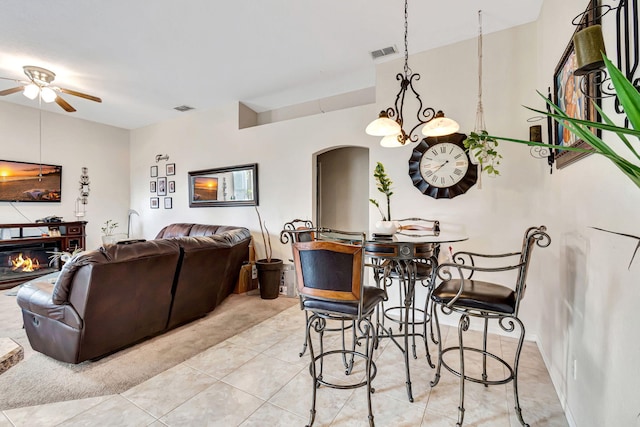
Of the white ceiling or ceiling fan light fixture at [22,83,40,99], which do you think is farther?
ceiling fan light fixture at [22,83,40,99]

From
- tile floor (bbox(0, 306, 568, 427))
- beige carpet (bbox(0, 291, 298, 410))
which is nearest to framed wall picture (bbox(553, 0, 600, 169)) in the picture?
tile floor (bbox(0, 306, 568, 427))

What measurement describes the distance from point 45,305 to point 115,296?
1.73 ft

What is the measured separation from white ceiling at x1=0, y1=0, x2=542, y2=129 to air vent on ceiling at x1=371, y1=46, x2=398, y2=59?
8 cm

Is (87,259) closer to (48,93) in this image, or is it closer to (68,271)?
(68,271)

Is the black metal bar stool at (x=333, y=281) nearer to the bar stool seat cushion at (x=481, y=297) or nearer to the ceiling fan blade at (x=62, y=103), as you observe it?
the bar stool seat cushion at (x=481, y=297)

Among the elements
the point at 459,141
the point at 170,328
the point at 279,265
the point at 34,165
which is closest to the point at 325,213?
the point at 279,265

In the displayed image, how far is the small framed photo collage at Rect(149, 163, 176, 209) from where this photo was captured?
5965 millimetres

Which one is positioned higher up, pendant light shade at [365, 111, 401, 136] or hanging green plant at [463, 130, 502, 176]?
pendant light shade at [365, 111, 401, 136]

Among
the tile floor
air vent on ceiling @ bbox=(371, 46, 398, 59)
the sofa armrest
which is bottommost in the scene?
the tile floor

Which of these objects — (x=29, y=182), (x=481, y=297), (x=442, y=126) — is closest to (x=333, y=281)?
(x=481, y=297)

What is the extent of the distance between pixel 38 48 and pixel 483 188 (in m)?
5.09

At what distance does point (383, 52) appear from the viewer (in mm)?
3479

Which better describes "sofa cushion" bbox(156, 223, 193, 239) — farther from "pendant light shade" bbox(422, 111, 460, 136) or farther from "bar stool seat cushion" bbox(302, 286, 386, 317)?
"pendant light shade" bbox(422, 111, 460, 136)

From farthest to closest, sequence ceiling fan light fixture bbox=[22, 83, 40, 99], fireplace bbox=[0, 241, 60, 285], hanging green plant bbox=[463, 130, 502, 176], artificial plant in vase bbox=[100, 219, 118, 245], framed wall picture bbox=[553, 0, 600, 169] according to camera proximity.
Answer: artificial plant in vase bbox=[100, 219, 118, 245] < fireplace bbox=[0, 241, 60, 285] < ceiling fan light fixture bbox=[22, 83, 40, 99] < hanging green plant bbox=[463, 130, 502, 176] < framed wall picture bbox=[553, 0, 600, 169]
